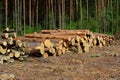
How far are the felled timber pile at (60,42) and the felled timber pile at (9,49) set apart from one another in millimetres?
564

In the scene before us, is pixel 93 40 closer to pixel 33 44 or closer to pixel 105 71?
pixel 33 44

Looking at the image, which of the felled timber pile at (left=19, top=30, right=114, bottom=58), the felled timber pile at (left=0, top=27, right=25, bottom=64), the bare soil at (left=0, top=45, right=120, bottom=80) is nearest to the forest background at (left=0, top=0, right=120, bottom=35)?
the felled timber pile at (left=19, top=30, right=114, bottom=58)

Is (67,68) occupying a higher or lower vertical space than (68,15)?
lower

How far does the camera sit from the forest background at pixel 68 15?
1006 inches

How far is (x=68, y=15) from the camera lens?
2877 centimetres

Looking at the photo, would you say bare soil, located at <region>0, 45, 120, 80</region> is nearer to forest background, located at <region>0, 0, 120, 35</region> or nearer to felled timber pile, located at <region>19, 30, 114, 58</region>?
felled timber pile, located at <region>19, 30, 114, 58</region>

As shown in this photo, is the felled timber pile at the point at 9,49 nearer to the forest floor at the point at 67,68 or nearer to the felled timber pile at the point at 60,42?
the forest floor at the point at 67,68

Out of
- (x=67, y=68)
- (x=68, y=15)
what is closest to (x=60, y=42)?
(x=67, y=68)

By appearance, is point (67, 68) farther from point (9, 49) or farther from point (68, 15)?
point (68, 15)

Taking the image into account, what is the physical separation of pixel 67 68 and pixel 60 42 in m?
3.46

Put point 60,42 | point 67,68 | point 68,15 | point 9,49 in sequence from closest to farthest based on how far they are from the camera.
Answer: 1. point 67,68
2. point 9,49
3. point 60,42
4. point 68,15

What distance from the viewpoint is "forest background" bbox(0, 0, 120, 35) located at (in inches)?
1006

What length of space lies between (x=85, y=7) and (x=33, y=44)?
1486 cm

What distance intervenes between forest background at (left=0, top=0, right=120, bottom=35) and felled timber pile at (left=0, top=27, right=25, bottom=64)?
10.7m
